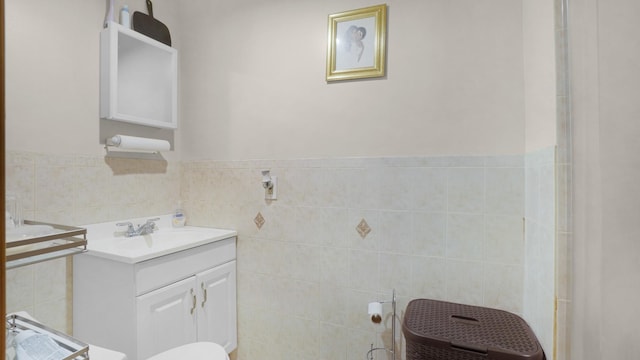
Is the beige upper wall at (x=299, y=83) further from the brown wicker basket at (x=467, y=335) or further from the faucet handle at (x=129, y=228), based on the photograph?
the brown wicker basket at (x=467, y=335)

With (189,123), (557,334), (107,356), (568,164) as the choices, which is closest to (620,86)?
(568,164)

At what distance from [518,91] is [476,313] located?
1.01 metres

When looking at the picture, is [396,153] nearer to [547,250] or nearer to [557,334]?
[547,250]

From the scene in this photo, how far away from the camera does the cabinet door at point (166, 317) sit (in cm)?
133

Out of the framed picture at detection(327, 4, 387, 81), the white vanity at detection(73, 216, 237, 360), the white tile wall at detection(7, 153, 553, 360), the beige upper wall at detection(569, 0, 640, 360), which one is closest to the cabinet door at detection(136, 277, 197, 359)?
the white vanity at detection(73, 216, 237, 360)

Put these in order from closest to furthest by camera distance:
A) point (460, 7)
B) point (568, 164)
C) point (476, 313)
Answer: point (568, 164), point (476, 313), point (460, 7)

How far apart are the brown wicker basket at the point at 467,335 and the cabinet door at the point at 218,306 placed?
3.67 ft

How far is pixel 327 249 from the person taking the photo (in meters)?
1.69

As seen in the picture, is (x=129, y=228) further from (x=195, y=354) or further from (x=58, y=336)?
(x=58, y=336)


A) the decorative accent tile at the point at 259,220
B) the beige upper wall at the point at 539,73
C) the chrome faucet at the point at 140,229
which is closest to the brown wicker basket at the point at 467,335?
the beige upper wall at the point at 539,73

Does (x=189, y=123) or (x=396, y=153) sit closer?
(x=396, y=153)

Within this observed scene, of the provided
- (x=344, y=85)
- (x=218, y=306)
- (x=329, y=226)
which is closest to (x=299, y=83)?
(x=344, y=85)

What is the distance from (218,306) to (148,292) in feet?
1.70

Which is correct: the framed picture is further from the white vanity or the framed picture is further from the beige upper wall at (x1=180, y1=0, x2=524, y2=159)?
the white vanity
